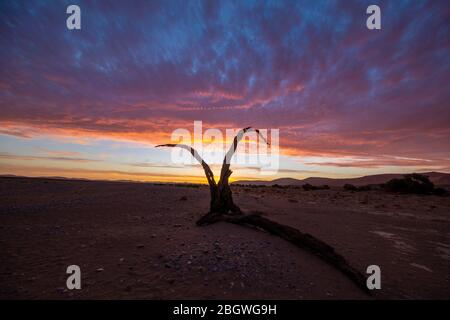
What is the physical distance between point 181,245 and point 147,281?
2.07 metres

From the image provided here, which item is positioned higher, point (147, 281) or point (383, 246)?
point (147, 281)

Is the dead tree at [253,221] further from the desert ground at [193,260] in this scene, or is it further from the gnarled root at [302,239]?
the desert ground at [193,260]

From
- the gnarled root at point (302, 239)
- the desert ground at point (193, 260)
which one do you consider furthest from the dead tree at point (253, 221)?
the desert ground at point (193, 260)

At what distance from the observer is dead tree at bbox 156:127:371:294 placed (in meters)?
5.75

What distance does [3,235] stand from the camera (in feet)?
24.3

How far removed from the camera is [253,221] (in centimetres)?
863

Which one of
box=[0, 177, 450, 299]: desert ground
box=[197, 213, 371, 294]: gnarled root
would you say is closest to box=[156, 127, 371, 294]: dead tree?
box=[197, 213, 371, 294]: gnarled root

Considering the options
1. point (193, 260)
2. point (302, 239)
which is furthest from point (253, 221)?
point (193, 260)

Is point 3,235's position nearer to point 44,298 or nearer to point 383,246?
point 44,298

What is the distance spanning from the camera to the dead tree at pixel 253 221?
18.9ft

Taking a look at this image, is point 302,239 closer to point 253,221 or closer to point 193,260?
point 253,221

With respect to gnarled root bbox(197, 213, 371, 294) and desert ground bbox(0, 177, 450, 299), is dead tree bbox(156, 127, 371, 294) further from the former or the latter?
desert ground bbox(0, 177, 450, 299)
